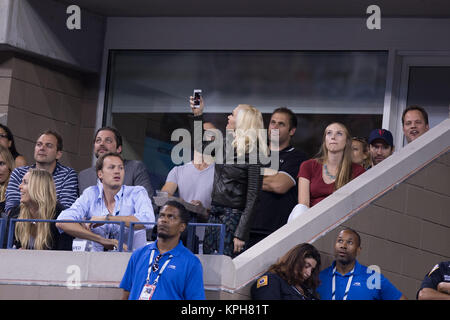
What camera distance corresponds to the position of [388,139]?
10.2 meters

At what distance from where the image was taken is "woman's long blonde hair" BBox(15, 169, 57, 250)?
28.9ft

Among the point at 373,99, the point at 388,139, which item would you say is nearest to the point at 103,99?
the point at 373,99

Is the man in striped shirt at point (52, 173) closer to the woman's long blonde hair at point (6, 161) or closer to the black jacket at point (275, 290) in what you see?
the woman's long blonde hair at point (6, 161)

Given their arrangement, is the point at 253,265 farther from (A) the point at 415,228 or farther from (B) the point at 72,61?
(B) the point at 72,61

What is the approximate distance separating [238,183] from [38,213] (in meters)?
1.82

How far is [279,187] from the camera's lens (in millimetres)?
9305

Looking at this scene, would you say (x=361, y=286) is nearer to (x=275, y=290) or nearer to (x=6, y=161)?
(x=275, y=290)

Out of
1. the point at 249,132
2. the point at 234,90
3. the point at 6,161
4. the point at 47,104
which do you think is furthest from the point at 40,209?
the point at 234,90

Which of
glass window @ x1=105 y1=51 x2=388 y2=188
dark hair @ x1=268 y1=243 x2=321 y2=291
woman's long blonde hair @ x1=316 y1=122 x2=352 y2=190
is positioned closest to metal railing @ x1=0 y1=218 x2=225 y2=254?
dark hair @ x1=268 y1=243 x2=321 y2=291

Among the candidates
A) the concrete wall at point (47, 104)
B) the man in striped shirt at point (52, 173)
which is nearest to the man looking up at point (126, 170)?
the man in striped shirt at point (52, 173)

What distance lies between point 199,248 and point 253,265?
1.96 feet

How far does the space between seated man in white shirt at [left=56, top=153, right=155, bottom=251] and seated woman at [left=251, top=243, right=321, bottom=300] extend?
1.26m

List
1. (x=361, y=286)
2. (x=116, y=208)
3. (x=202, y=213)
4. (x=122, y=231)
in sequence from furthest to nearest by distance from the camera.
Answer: (x=202, y=213) → (x=116, y=208) → (x=122, y=231) → (x=361, y=286)

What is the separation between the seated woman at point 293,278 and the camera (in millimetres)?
7969
